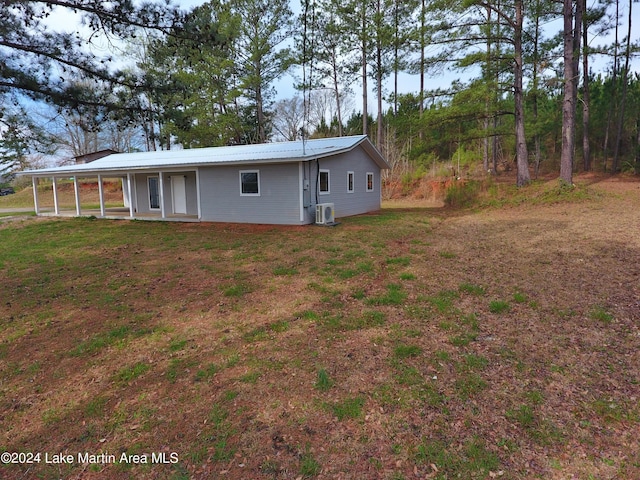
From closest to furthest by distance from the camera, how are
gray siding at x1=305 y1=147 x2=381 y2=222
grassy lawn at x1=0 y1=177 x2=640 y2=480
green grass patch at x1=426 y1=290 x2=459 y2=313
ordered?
grassy lawn at x1=0 y1=177 x2=640 y2=480
green grass patch at x1=426 y1=290 x2=459 y2=313
gray siding at x1=305 y1=147 x2=381 y2=222

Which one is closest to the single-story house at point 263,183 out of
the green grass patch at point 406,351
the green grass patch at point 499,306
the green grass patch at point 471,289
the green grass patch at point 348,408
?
the green grass patch at point 471,289

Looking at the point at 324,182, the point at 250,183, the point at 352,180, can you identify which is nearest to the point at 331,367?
the point at 250,183

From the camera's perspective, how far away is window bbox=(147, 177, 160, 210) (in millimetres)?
16203

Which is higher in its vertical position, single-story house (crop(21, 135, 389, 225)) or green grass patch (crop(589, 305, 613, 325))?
single-story house (crop(21, 135, 389, 225))

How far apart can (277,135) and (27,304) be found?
27.1m

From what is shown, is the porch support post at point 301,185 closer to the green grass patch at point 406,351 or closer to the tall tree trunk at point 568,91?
the green grass patch at point 406,351

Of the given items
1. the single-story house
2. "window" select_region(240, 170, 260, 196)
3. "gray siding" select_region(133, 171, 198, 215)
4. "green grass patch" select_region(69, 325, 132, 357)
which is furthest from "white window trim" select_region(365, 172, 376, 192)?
"green grass patch" select_region(69, 325, 132, 357)

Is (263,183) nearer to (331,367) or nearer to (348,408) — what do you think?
(331,367)

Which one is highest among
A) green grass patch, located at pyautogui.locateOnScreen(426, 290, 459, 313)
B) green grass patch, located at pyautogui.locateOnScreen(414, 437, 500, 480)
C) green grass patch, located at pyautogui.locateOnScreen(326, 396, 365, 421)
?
green grass patch, located at pyautogui.locateOnScreen(426, 290, 459, 313)

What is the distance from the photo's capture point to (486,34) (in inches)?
571

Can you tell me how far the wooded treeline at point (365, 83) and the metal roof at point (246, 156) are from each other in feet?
7.67

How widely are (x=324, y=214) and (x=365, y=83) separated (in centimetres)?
1571

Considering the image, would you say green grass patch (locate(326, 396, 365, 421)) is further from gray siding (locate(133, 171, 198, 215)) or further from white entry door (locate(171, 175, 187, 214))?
white entry door (locate(171, 175, 187, 214))

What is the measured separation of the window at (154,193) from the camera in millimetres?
16203
